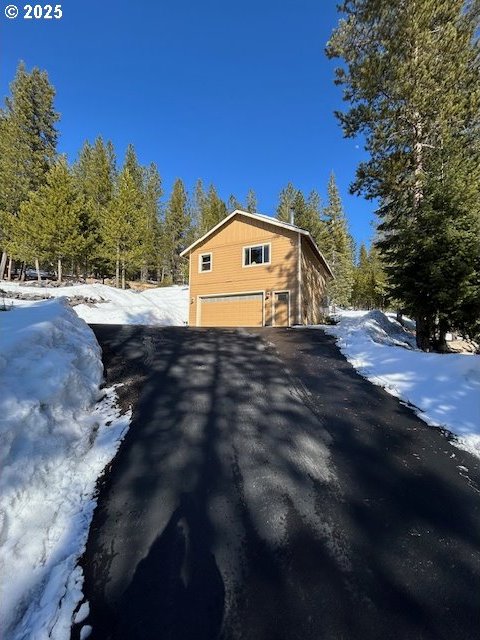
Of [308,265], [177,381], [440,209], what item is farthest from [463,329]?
[177,381]

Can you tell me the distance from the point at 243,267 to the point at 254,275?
2.74 ft

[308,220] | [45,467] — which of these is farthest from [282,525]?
[308,220]

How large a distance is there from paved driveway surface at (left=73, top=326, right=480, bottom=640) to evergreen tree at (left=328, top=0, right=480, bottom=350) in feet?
23.1

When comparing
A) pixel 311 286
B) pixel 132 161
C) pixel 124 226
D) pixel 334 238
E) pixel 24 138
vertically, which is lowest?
pixel 311 286

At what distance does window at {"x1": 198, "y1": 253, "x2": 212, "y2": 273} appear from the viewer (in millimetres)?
18552

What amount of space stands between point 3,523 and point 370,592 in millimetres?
2572

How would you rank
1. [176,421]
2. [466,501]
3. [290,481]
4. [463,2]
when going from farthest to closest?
[463,2] < [176,421] < [290,481] < [466,501]

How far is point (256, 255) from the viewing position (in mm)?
16922

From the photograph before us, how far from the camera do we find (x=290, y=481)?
316cm

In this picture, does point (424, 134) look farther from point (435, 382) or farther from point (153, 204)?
point (153, 204)

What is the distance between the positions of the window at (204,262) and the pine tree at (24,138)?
1463 centimetres

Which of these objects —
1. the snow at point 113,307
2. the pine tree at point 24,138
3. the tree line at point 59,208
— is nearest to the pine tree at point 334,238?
the tree line at point 59,208

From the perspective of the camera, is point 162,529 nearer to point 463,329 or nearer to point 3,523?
point 3,523

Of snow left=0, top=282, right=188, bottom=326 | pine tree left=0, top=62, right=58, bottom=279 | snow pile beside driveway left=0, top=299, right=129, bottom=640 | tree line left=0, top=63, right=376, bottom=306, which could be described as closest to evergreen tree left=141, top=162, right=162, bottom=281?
tree line left=0, top=63, right=376, bottom=306
